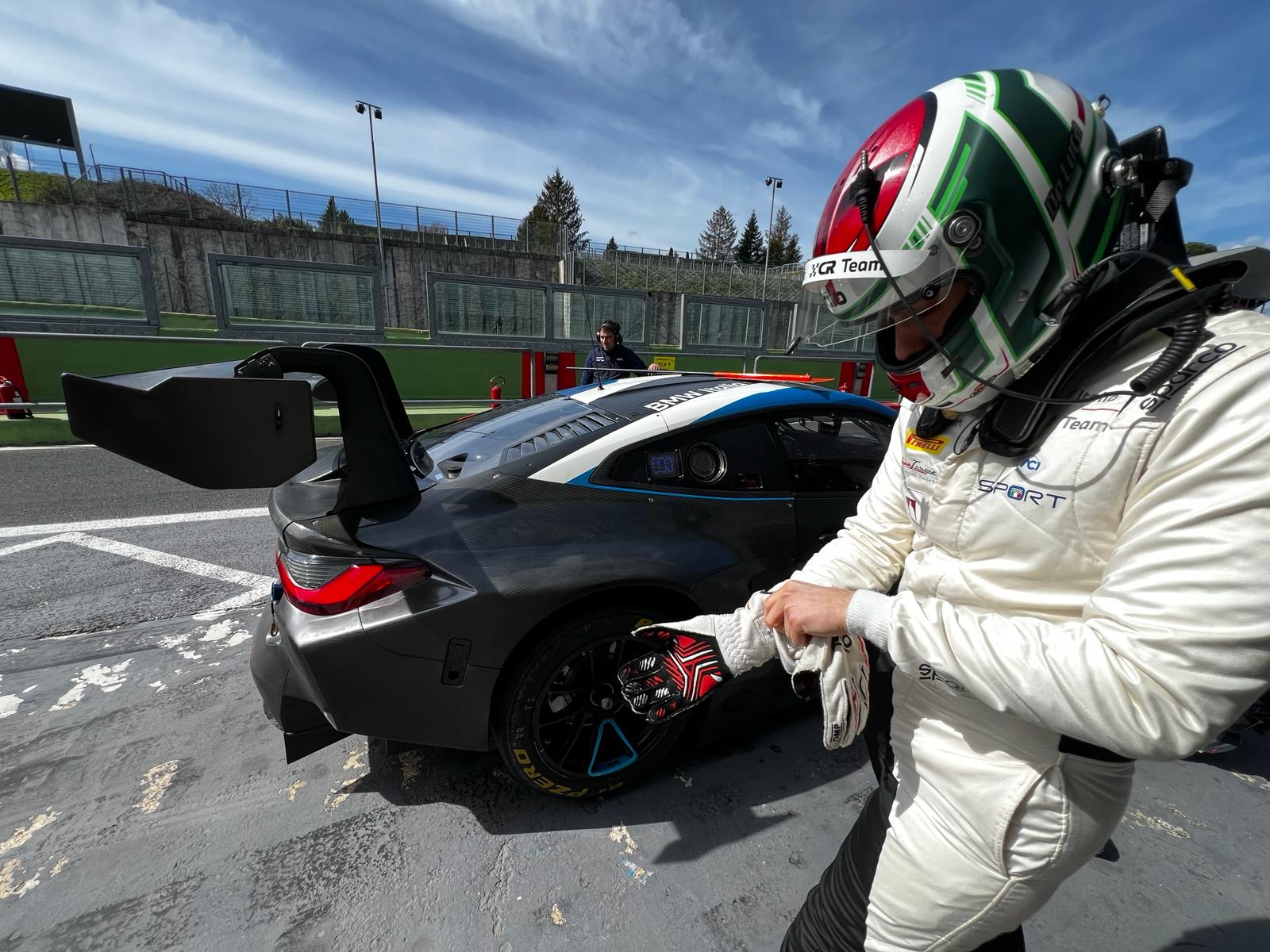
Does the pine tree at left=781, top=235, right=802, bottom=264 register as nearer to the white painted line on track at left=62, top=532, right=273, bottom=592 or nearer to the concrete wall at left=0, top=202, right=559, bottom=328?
the concrete wall at left=0, top=202, right=559, bottom=328

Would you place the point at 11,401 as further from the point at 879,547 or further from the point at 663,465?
the point at 879,547

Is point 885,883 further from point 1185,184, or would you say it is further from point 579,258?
point 579,258

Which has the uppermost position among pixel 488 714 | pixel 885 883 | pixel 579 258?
pixel 579 258

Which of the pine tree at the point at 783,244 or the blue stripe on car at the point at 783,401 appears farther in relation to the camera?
the pine tree at the point at 783,244

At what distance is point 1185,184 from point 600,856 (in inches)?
87.4

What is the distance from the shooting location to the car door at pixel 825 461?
239 cm

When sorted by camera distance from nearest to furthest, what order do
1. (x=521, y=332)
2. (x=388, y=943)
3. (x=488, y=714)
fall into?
(x=388, y=943)
(x=488, y=714)
(x=521, y=332)

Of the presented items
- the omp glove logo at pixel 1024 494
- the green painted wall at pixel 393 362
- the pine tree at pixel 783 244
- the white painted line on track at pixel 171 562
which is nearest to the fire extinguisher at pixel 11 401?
the green painted wall at pixel 393 362

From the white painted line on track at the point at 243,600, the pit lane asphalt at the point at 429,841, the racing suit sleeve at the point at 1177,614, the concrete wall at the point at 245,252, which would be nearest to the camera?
the racing suit sleeve at the point at 1177,614

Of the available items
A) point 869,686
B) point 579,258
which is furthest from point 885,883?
point 579,258

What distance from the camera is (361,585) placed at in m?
1.73

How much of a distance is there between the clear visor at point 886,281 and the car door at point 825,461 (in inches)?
50.4

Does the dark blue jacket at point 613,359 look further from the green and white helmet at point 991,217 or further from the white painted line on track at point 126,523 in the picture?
the green and white helmet at point 991,217

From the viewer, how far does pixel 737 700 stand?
2.22 m
